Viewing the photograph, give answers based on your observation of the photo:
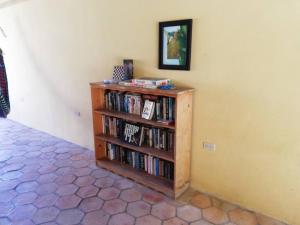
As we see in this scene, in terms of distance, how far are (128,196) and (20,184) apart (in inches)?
48.0

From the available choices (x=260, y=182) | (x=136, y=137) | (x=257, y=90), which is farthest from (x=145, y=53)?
(x=260, y=182)

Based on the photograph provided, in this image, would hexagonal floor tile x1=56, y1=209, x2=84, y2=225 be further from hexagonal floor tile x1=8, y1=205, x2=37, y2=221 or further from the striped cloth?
the striped cloth

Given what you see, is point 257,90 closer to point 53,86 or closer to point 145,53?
point 145,53

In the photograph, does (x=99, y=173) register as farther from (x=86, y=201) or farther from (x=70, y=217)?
(x=70, y=217)

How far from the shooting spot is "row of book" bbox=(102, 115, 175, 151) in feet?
A: 7.72

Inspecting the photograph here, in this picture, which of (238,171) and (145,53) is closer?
(238,171)

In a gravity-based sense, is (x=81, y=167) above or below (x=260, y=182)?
below

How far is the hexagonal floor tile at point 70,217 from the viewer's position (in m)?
1.98

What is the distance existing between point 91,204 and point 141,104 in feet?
3.57

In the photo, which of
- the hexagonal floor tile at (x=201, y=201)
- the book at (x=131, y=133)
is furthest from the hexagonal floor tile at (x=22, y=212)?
the hexagonal floor tile at (x=201, y=201)

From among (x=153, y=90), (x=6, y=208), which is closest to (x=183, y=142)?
(x=153, y=90)

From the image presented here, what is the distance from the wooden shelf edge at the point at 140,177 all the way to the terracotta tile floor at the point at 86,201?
55 mm

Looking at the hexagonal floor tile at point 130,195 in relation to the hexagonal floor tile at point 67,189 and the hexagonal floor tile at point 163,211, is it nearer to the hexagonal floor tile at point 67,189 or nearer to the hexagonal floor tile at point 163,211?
the hexagonal floor tile at point 163,211

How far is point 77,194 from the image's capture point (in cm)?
237
